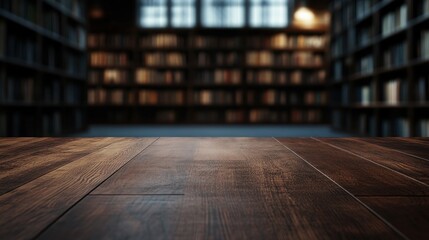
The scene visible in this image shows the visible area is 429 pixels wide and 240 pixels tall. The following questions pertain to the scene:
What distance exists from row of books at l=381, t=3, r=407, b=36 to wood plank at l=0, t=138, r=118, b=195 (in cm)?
377

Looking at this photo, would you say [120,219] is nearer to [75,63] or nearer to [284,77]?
[75,63]

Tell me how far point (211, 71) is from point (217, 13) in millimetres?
1454

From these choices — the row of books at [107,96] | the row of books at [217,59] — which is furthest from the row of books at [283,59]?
the row of books at [107,96]

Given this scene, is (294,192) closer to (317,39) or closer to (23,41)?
(23,41)

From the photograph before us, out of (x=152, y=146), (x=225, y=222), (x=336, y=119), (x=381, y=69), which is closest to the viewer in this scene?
(x=225, y=222)

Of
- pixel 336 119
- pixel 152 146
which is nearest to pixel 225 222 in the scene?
pixel 152 146

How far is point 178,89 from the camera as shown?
28.9ft

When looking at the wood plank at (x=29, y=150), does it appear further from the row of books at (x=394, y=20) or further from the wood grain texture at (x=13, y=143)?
the row of books at (x=394, y=20)

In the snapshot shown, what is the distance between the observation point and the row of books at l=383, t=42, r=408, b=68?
433 cm

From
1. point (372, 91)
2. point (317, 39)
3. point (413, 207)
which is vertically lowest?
point (413, 207)

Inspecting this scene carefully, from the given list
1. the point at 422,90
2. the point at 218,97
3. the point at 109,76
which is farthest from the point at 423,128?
the point at 109,76

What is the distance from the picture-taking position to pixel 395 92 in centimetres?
452

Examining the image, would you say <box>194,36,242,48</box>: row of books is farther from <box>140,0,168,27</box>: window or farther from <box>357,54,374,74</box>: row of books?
<box>357,54,374,74</box>: row of books

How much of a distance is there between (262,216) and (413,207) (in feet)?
0.76
